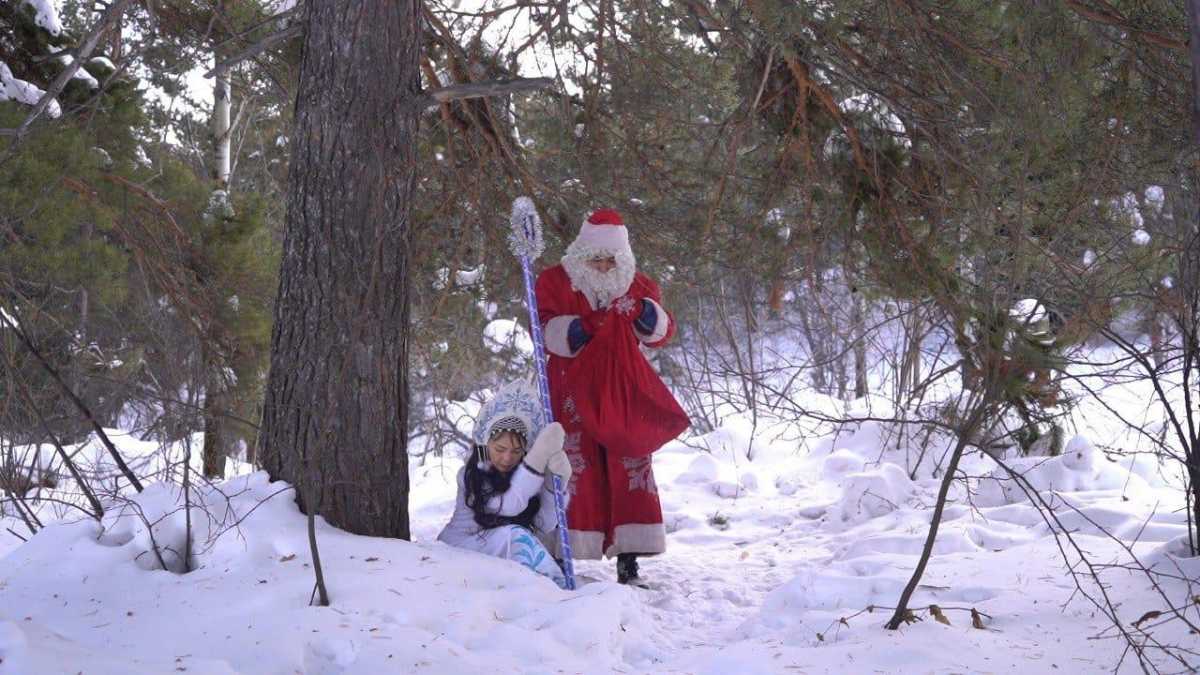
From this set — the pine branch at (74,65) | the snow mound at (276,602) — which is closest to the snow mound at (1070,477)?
the snow mound at (276,602)

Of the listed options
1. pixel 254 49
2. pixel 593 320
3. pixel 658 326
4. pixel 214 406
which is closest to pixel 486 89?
pixel 254 49

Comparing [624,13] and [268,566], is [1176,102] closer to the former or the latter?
[624,13]

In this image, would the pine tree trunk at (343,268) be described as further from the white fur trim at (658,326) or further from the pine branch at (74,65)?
the white fur trim at (658,326)

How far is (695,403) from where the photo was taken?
11172 mm

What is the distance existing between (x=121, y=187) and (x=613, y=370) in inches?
125

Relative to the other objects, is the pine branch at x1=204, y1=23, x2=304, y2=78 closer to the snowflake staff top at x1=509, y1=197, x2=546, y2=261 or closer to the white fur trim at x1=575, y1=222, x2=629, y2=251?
the snowflake staff top at x1=509, y1=197, x2=546, y2=261

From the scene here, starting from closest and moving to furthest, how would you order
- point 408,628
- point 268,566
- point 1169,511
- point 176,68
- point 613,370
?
1. point 408,628
2. point 268,566
3. point 176,68
4. point 613,370
5. point 1169,511

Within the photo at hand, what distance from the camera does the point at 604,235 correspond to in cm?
453

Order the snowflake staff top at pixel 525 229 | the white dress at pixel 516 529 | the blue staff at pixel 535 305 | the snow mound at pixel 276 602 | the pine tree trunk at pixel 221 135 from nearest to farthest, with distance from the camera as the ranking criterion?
the snow mound at pixel 276 602
the white dress at pixel 516 529
the blue staff at pixel 535 305
the snowflake staff top at pixel 525 229
the pine tree trunk at pixel 221 135

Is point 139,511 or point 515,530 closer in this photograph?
A: point 139,511

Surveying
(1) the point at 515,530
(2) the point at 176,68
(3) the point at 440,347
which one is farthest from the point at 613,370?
(3) the point at 440,347

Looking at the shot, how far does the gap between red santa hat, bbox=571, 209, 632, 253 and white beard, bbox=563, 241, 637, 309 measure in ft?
0.07

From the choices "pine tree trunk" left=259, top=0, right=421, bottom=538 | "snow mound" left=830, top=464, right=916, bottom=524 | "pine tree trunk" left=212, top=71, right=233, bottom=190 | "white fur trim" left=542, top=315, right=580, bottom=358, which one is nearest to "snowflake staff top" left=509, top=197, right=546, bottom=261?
"white fur trim" left=542, top=315, right=580, bottom=358

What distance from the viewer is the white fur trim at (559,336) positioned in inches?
179
